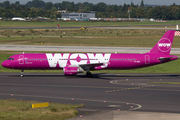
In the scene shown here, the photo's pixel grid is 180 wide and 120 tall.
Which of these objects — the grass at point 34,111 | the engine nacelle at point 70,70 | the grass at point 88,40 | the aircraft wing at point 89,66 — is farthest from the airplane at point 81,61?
the grass at point 88,40

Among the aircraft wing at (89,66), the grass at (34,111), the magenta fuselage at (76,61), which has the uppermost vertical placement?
the magenta fuselage at (76,61)

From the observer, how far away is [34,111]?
88.4ft

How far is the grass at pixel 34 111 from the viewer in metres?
25.0

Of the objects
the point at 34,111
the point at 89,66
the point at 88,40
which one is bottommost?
the point at 34,111

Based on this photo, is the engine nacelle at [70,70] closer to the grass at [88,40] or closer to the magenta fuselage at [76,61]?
the magenta fuselage at [76,61]

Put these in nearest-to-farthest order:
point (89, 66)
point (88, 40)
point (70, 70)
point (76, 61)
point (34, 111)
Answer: point (34, 111) < point (70, 70) < point (89, 66) < point (76, 61) < point (88, 40)

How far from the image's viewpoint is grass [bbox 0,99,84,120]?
82.1 feet

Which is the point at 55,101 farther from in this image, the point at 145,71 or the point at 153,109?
the point at 145,71

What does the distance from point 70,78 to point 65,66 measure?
91.4 inches

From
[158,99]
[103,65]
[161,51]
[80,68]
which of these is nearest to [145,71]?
[161,51]

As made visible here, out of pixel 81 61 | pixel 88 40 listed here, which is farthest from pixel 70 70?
pixel 88 40

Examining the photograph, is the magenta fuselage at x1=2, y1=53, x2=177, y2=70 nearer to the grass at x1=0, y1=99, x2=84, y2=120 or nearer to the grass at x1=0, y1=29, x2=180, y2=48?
the grass at x1=0, y1=99, x2=84, y2=120

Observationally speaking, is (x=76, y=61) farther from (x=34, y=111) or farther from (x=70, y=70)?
(x=34, y=111)

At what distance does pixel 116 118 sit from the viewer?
24938 millimetres
